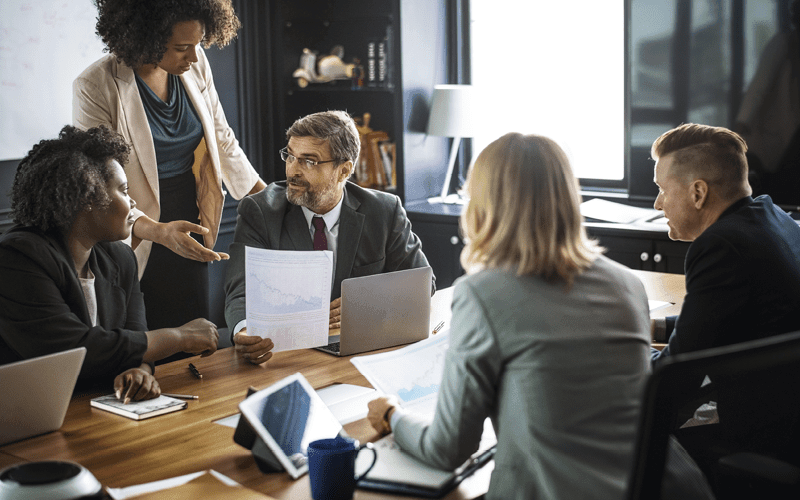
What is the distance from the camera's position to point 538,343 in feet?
4.18

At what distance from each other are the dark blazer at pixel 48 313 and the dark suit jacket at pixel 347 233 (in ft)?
1.71

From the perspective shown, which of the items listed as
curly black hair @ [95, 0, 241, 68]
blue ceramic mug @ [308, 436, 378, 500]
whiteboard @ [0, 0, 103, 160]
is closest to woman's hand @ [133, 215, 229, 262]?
curly black hair @ [95, 0, 241, 68]

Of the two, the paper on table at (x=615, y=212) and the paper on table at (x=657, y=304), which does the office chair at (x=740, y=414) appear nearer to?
the paper on table at (x=657, y=304)

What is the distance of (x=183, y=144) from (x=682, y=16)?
7.64 ft

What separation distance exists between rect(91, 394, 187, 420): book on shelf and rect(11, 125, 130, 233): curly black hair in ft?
1.51

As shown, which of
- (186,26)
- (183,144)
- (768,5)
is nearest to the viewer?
(186,26)

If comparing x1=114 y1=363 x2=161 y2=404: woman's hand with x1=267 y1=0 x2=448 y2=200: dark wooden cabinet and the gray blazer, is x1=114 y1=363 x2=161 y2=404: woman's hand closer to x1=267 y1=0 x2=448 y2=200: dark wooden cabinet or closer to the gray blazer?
the gray blazer

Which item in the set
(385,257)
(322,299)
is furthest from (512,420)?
(385,257)

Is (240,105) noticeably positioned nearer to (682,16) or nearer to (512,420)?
(682,16)

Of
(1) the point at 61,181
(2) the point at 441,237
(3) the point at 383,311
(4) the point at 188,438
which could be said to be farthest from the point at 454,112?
(4) the point at 188,438

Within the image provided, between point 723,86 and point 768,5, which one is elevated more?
point 768,5

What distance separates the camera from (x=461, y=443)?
1.36 meters

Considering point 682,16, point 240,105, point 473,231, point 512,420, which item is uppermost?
point 682,16

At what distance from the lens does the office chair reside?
103 centimetres
